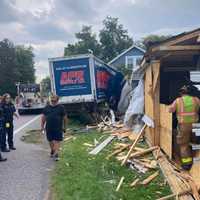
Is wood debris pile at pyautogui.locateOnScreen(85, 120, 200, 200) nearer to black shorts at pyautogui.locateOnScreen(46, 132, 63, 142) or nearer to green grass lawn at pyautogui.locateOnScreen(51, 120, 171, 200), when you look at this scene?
green grass lawn at pyautogui.locateOnScreen(51, 120, 171, 200)

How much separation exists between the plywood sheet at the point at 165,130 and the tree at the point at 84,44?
169 feet

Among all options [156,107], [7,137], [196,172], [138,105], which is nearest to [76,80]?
[138,105]

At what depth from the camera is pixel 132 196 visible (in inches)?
279

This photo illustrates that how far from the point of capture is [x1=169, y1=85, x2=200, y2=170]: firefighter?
807 cm

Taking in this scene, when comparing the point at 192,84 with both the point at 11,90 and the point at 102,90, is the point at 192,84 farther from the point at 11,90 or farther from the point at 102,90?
the point at 11,90

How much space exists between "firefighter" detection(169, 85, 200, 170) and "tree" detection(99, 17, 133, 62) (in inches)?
2075

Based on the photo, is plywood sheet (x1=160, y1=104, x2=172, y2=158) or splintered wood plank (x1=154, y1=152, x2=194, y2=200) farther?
plywood sheet (x1=160, y1=104, x2=172, y2=158)

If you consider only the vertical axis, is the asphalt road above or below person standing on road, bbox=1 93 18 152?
below

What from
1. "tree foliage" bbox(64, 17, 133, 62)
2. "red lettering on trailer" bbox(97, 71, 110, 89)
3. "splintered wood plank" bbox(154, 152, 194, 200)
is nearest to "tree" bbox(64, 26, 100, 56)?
"tree foliage" bbox(64, 17, 133, 62)

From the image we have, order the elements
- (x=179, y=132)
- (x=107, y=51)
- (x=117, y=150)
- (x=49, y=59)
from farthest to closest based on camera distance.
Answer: (x=107, y=51)
(x=49, y=59)
(x=117, y=150)
(x=179, y=132)

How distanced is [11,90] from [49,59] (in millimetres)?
48108

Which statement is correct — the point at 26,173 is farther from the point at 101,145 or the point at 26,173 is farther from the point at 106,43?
the point at 106,43

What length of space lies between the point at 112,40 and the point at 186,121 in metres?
55.2

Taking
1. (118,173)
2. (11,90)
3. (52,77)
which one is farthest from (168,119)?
(11,90)
